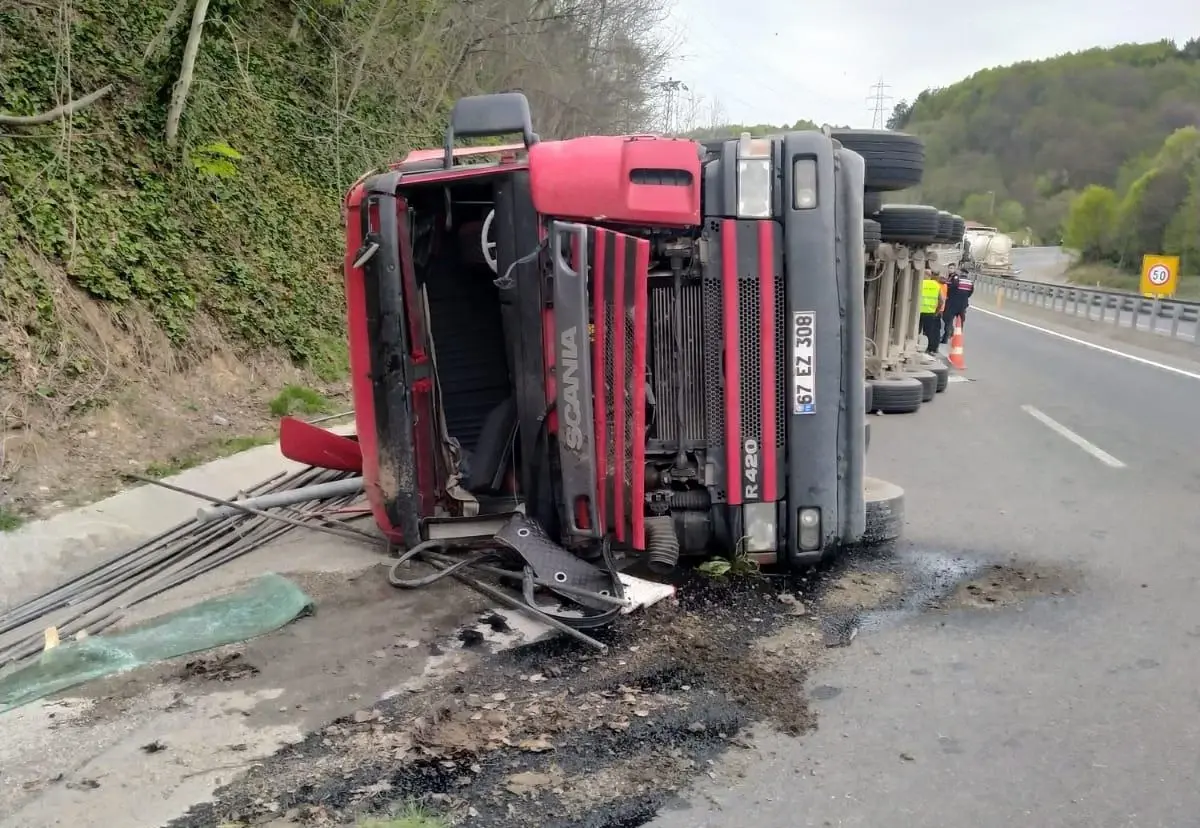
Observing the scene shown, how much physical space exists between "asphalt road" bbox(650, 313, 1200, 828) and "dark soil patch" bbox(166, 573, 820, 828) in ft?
0.54

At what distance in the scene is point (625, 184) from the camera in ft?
13.6

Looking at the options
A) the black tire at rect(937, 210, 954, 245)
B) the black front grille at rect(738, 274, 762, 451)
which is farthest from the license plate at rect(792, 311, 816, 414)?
the black tire at rect(937, 210, 954, 245)

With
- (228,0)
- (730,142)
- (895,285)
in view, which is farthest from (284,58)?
(730,142)

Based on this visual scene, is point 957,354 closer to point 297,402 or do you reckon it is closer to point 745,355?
point 297,402

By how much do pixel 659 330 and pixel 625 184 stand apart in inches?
26.5

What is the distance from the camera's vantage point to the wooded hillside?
7.21m

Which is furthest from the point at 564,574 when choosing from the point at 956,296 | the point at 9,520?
the point at 956,296

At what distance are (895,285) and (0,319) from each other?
9255mm

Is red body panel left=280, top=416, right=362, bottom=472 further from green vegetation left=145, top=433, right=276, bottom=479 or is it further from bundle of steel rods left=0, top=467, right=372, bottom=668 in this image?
green vegetation left=145, top=433, right=276, bottom=479

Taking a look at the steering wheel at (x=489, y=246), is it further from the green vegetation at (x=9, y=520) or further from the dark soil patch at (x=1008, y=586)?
the green vegetation at (x=9, y=520)

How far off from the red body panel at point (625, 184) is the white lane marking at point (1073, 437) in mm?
5057

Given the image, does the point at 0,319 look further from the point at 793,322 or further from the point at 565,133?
the point at 565,133

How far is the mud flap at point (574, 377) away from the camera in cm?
403

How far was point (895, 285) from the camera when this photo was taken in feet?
38.3
